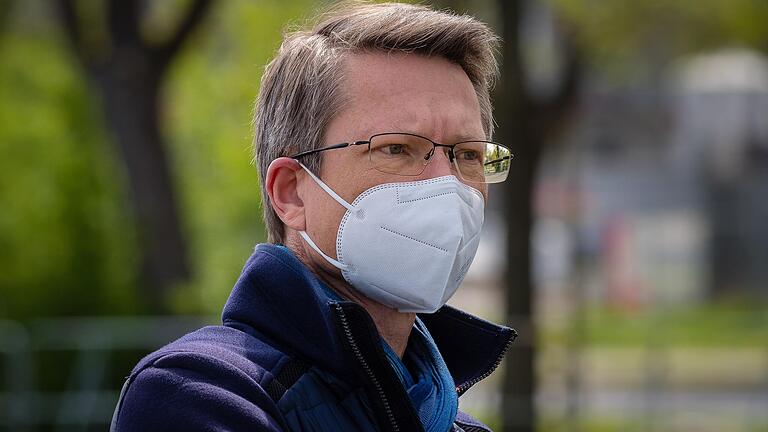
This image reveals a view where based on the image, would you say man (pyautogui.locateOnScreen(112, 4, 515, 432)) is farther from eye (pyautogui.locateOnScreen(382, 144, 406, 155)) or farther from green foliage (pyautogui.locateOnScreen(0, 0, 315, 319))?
green foliage (pyautogui.locateOnScreen(0, 0, 315, 319))

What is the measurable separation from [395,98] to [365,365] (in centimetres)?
46

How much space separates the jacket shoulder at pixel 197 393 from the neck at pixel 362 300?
0.32 meters

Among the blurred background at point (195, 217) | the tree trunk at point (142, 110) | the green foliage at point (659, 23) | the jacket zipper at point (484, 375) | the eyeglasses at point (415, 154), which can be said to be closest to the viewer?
the eyeglasses at point (415, 154)

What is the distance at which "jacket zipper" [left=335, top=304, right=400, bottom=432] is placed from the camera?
1990mm

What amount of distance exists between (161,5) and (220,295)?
4.02 m

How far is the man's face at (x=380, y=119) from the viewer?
7.00 ft

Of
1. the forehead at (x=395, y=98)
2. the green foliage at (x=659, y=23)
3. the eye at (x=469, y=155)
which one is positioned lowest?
the green foliage at (x=659, y=23)

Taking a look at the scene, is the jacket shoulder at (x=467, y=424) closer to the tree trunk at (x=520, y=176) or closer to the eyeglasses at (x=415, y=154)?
the eyeglasses at (x=415, y=154)

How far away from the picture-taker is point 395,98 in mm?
2133

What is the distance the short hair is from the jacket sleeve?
48 centimetres

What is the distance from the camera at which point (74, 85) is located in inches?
497

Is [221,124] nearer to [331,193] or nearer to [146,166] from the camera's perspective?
[146,166]

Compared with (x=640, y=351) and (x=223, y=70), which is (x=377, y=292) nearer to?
(x=640, y=351)

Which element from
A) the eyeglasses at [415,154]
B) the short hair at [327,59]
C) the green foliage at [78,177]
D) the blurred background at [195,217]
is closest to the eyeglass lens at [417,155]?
the eyeglasses at [415,154]
